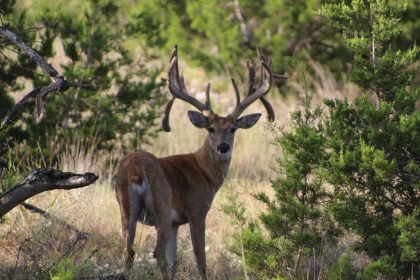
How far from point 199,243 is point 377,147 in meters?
1.99

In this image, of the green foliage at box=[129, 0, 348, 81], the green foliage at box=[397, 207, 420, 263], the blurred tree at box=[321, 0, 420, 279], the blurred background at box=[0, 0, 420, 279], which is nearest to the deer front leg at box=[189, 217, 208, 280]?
the blurred background at box=[0, 0, 420, 279]

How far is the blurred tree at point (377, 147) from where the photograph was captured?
6.80 metres

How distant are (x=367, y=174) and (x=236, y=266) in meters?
2.00

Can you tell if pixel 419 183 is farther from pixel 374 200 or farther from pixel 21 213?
pixel 21 213

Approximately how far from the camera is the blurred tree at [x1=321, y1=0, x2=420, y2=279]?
6801 millimetres

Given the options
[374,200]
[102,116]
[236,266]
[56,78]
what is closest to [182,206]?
[236,266]

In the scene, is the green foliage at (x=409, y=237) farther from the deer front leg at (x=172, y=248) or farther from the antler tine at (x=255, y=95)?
the antler tine at (x=255, y=95)

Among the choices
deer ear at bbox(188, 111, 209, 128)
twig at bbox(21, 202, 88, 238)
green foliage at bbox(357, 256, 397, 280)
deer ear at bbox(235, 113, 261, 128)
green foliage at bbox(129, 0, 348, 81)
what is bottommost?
green foliage at bbox(357, 256, 397, 280)

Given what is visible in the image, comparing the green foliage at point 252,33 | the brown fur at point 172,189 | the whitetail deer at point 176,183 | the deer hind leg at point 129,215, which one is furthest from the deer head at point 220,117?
the green foliage at point 252,33

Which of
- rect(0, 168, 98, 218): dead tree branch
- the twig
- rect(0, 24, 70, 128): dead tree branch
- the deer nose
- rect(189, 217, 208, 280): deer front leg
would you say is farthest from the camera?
the deer nose

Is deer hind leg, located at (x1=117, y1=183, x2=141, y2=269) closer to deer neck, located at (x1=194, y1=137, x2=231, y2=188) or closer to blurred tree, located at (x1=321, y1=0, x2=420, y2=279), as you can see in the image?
deer neck, located at (x1=194, y1=137, x2=231, y2=188)

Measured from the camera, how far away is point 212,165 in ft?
28.7

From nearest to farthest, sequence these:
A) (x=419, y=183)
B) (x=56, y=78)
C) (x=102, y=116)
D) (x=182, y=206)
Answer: (x=56, y=78)
(x=419, y=183)
(x=182, y=206)
(x=102, y=116)

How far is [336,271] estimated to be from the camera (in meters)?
7.03
